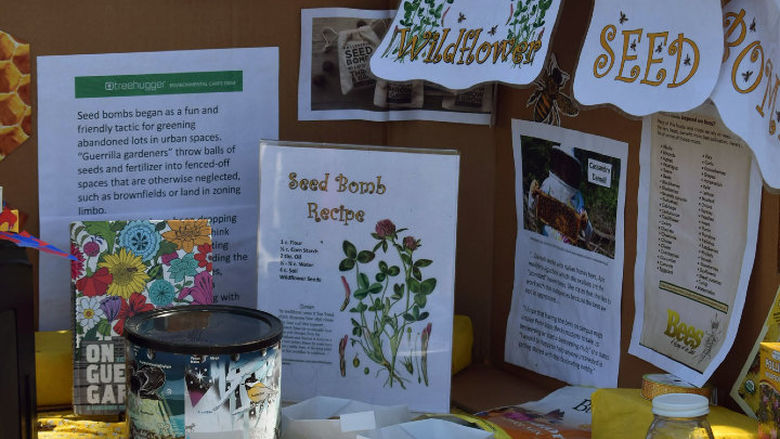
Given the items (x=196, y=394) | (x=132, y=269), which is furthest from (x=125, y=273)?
(x=196, y=394)

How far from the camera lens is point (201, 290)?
152cm

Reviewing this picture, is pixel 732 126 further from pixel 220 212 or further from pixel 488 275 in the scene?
pixel 220 212

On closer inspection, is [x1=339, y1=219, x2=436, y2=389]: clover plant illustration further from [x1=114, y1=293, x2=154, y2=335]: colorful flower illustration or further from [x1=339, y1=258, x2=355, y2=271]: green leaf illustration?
[x1=114, y1=293, x2=154, y2=335]: colorful flower illustration

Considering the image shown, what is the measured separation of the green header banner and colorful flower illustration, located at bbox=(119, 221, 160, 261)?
0.24 meters

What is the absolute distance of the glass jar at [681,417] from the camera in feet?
3.84

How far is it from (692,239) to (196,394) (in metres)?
0.67

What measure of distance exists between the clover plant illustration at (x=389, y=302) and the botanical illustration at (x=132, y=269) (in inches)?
8.5

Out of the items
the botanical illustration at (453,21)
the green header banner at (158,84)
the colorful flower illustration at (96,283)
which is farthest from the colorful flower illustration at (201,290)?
the botanical illustration at (453,21)

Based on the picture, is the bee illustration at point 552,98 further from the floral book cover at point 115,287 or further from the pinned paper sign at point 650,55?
the floral book cover at point 115,287

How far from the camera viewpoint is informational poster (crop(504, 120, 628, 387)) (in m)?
1.53

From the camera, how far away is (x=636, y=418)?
1.33 m

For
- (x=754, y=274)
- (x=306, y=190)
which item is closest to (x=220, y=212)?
(x=306, y=190)

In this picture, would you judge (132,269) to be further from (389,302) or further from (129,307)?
(389,302)

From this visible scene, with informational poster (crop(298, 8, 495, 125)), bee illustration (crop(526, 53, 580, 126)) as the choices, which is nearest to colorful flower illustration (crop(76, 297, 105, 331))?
informational poster (crop(298, 8, 495, 125))
